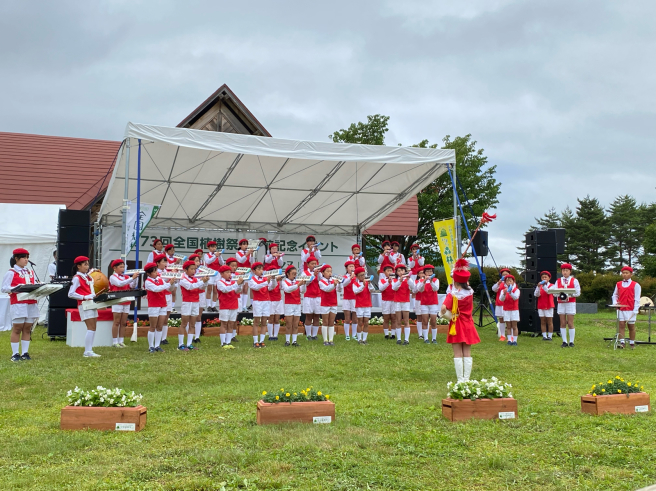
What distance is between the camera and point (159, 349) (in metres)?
11.0

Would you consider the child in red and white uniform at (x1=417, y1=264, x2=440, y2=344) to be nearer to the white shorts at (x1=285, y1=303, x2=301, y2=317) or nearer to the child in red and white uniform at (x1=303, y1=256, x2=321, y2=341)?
the child in red and white uniform at (x1=303, y1=256, x2=321, y2=341)

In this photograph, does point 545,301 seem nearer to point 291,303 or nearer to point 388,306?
point 388,306

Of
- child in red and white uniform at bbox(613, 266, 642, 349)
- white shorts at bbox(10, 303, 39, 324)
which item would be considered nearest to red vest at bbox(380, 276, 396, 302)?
child in red and white uniform at bbox(613, 266, 642, 349)

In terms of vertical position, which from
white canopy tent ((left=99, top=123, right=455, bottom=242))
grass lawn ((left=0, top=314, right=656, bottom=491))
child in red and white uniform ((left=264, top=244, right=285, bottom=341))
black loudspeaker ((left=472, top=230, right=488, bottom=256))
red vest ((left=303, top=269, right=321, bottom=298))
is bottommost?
grass lawn ((left=0, top=314, right=656, bottom=491))

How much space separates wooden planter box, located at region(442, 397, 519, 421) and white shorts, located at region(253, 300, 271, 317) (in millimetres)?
6513

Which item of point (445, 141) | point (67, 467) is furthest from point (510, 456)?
point (445, 141)

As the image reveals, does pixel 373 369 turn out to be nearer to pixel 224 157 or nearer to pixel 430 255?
pixel 224 157

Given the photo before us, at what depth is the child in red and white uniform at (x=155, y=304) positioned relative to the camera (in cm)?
1084

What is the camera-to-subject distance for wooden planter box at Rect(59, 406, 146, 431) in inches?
204

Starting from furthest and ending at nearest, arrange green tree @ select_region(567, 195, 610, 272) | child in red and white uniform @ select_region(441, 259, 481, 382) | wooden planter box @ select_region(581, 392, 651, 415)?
1. green tree @ select_region(567, 195, 610, 272)
2. child in red and white uniform @ select_region(441, 259, 481, 382)
3. wooden planter box @ select_region(581, 392, 651, 415)

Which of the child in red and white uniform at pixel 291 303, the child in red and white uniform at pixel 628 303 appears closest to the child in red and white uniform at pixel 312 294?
the child in red and white uniform at pixel 291 303

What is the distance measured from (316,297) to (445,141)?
77.7ft

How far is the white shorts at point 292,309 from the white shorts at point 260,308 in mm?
443

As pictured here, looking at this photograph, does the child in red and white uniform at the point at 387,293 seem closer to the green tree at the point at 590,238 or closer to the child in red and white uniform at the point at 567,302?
the child in red and white uniform at the point at 567,302
